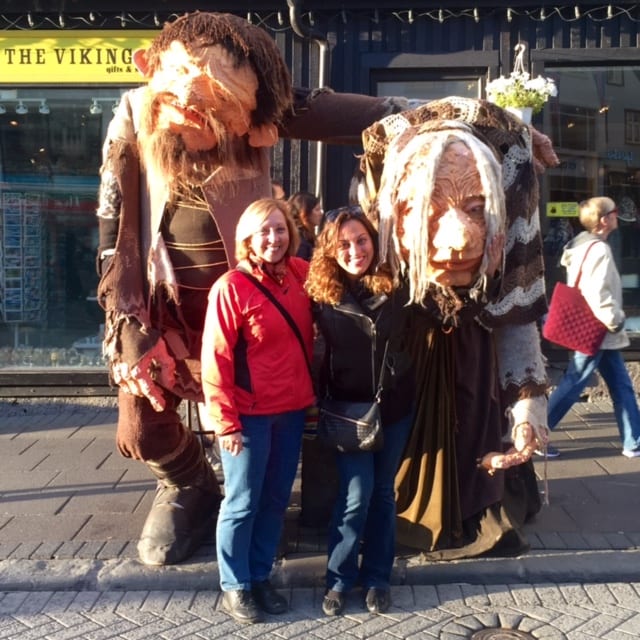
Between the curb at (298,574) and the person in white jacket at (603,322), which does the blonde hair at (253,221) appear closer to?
the curb at (298,574)

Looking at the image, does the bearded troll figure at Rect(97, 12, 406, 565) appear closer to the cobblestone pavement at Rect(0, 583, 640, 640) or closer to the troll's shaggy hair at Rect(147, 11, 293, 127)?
the troll's shaggy hair at Rect(147, 11, 293, 127)

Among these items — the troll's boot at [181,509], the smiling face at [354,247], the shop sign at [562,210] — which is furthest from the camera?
the shop sign at [562,210]

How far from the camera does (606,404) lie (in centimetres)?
692

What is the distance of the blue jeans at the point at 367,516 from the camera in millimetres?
3271

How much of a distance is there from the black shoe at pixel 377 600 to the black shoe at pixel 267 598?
1.16ft

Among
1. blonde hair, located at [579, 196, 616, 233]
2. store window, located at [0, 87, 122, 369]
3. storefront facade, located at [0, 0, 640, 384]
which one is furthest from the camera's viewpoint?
store window, located at [0, 87, 122, 369]

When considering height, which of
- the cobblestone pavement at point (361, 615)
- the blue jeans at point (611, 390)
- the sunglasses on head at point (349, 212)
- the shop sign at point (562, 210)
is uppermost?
the shop sign at point (562, 210)

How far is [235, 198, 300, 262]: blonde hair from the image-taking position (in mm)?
3235

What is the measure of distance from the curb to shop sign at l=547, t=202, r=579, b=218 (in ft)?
12.9

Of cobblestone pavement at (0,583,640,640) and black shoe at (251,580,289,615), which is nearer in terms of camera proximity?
cobblestone pavement at (0,583,640,640)

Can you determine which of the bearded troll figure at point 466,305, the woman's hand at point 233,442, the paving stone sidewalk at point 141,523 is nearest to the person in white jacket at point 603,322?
the paving stone sidewalk at point 141,523

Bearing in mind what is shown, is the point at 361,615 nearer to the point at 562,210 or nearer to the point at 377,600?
the point at 377,600

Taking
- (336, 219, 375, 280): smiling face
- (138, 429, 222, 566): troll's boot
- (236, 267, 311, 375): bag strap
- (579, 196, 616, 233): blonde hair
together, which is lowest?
(138, 429, 222, 566): troll's boot

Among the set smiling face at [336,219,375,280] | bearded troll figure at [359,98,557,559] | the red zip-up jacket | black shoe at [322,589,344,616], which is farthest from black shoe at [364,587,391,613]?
smiling face at [336,219,375,280]
